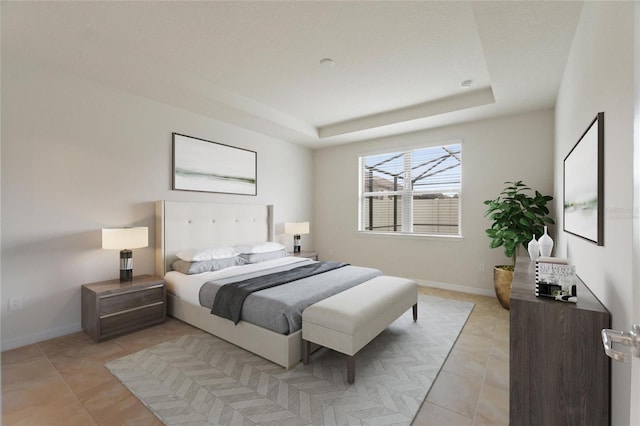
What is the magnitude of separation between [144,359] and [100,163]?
6.73 ft

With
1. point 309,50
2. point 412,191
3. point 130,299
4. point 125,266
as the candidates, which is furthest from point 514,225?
point 125,266

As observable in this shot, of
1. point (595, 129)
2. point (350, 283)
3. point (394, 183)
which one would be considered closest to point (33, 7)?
point (350, 283)

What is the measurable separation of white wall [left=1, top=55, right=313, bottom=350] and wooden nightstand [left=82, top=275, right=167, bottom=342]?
0.89ft

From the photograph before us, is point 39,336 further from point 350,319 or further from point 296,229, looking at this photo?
point 296,229

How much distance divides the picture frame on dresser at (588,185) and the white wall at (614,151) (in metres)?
0.05

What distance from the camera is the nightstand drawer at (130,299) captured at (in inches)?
104

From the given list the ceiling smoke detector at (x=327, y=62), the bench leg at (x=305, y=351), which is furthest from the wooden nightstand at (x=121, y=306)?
the ceiling smoke detector at (x=327, y=62)

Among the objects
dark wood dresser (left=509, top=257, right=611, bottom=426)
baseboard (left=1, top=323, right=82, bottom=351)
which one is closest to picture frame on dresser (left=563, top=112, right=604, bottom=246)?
dark wood dresser (left=509, top=257, right=611, bottom=426)

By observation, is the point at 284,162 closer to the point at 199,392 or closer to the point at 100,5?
the point at 100,5

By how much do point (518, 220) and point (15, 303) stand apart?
5.24 m

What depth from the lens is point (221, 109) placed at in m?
3.64

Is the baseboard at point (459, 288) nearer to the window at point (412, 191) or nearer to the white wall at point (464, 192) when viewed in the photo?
the white wall at point (464, 192)

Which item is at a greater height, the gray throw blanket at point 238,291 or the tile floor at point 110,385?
the gray throw blanket at point 238,291

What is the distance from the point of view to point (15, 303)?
2512 mm
